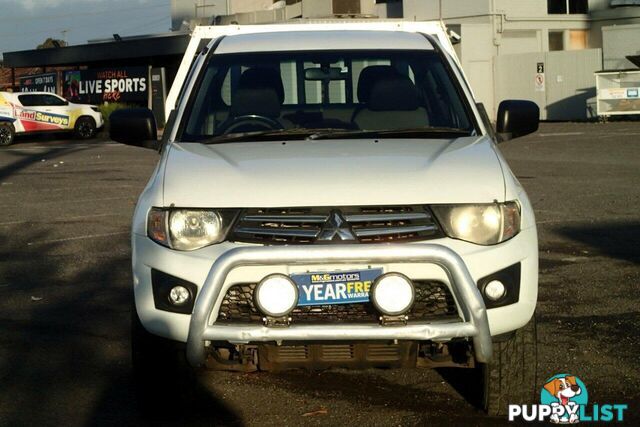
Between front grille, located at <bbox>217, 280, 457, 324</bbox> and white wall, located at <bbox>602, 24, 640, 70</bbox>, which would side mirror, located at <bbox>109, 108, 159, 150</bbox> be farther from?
white wall, located at <bbox>602, 24, 640, 70</bbox>

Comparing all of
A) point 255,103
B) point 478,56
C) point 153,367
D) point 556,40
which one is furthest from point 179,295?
point 556,40

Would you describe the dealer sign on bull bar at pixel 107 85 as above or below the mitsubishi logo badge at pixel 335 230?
below

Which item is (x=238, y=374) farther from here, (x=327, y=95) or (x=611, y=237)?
(x=611, y=237)

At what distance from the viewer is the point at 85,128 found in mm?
37000

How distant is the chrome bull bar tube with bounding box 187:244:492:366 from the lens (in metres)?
4.50

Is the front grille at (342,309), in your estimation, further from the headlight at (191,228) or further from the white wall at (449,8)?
the white wall at (449,8)

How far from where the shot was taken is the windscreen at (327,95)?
242 inches

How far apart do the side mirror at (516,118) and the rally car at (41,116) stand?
29841 mm

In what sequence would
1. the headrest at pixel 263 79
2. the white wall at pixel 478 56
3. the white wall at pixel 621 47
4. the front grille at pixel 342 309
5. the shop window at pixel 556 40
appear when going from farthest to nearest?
the shop window at pixel 556 40, the white wall at pixel 478 56, the white wall at pixel 621 47, the headrest at pixel 263 79, the front grille at pixel 342 309

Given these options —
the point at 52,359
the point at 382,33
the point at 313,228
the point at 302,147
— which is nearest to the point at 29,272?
the point at 52,359

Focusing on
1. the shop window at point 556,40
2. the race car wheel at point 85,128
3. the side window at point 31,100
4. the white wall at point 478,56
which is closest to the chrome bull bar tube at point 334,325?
the side window at point 31,100

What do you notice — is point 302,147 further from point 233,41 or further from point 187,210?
point 233,41

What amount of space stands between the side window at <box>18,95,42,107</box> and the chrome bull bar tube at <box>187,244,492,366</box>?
105 ft

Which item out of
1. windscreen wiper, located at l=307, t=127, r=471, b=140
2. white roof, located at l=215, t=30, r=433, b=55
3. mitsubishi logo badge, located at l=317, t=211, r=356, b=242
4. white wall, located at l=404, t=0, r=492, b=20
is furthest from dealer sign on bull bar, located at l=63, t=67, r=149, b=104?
mitsubishi logo badge, located at l=317, t=211, r=356, b=242
